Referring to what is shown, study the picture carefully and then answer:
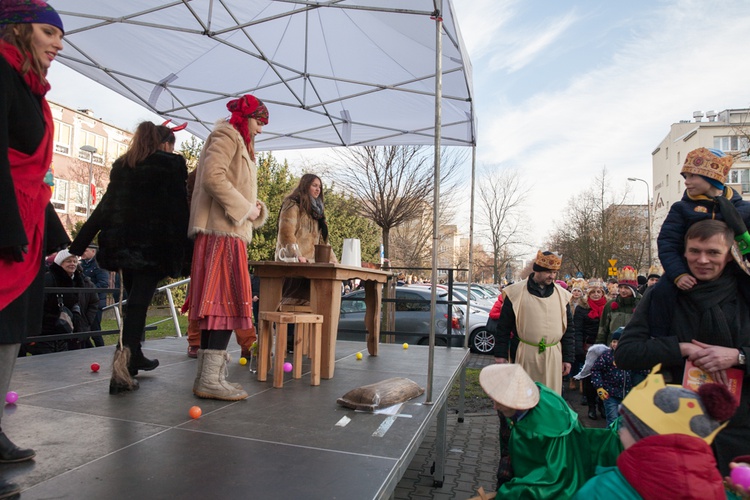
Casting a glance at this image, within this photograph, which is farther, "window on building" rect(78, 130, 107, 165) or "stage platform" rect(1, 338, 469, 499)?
"window on building" rect(78, 130, 107, 165)

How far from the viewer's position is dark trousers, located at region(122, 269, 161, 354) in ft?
11.9

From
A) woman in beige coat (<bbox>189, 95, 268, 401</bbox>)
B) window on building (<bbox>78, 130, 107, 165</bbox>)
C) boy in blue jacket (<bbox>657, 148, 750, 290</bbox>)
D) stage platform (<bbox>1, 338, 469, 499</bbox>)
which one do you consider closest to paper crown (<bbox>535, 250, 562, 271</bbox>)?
stage platform (<bbox>1, 338, 469, 499</bbox>)

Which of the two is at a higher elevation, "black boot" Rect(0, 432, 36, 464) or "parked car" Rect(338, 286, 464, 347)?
"black boot" Rect(0, 432, 36, 464)

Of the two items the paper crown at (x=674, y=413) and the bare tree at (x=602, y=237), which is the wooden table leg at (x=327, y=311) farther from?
the bare tree at (x=602, y=237)

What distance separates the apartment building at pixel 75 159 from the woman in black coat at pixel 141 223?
32182mm

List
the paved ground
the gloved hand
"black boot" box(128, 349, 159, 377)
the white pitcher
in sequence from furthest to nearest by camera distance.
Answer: the white pitcher → the paved ground → "black boot" box(128, 349, 159, 377) → the gloved hand

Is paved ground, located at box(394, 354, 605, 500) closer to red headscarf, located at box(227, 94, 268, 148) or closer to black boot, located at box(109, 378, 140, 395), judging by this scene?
black boot, located at box(109, 378, 140, 395)

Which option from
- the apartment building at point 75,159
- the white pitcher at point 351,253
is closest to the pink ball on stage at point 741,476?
the white pitcher at point 351,253

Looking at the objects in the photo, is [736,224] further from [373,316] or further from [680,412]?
[373,316]

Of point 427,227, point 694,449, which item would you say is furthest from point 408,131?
point 427,227

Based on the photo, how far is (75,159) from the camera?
3525 centimetres

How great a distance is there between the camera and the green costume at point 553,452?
86.1 inches

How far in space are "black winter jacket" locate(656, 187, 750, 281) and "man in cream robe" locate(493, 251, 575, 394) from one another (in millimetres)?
1698

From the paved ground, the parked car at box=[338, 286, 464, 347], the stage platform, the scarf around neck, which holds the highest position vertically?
the scarf around neck
